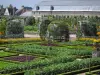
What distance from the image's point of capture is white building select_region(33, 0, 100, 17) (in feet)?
236

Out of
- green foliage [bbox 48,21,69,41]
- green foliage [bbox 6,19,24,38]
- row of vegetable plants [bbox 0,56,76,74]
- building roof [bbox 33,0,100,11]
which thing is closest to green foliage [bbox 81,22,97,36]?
green foliage [bbox 48,21,69,41]

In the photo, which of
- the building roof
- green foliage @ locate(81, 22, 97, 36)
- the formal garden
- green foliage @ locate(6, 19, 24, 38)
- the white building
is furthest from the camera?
the building roof

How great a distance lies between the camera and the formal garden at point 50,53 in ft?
48.9

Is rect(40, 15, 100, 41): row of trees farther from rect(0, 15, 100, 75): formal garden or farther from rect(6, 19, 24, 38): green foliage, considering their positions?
rect(6, 19, 24, 38): green foliage

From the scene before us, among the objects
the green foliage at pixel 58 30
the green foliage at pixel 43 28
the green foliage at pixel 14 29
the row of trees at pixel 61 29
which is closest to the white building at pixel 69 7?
the row of trees at pixel 61 29

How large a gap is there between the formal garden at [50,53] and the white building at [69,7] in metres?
40.2

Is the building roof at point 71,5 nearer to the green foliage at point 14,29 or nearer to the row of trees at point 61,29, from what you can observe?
the row of trees at point 61,29

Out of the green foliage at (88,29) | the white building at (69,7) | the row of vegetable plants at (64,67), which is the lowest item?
the row of vegetable plants at (64,67)

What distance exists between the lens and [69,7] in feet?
251

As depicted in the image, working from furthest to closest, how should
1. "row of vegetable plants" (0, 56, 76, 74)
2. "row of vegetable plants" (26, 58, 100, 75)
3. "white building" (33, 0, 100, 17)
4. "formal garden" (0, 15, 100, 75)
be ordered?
"white building" (33, 0, 100, 17) < "formal garden" (0, 15, 100, 75) < "row of vegetable plants" (0, 56, 76, 74) < "row of vegetable plants" (26, 58, 100, 75)

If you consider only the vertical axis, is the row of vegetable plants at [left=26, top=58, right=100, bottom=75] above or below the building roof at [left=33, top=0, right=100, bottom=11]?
below

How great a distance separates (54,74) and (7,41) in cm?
1426

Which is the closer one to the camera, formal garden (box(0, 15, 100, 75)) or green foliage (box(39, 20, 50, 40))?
formal garden (box(0, 15, 100, 75))

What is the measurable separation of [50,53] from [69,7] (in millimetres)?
56770
